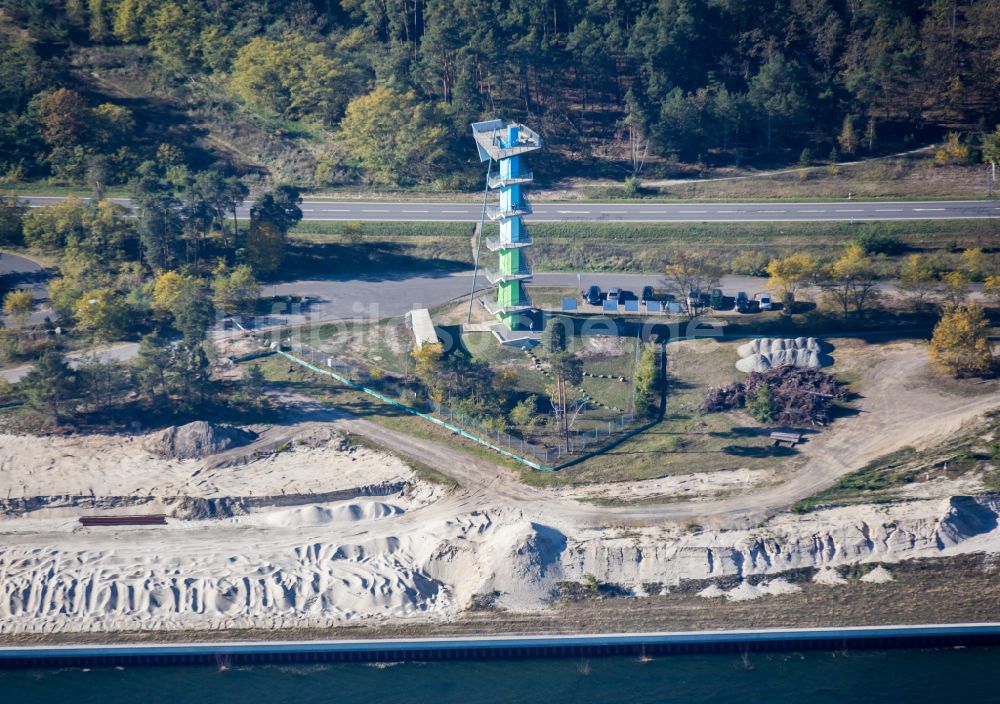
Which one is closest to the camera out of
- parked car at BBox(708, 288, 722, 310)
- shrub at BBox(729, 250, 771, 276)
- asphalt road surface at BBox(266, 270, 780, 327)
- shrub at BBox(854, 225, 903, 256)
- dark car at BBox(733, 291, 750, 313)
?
dark car at BBox(733, 291, 750, 313)

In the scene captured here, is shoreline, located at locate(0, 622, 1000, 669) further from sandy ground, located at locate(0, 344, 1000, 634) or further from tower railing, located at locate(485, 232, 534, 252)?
tower railing, located at locate(485, 232, 534, 252)

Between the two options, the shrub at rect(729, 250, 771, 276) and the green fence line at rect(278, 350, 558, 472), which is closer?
the green fence line at rect(278, 350, 558, 472)

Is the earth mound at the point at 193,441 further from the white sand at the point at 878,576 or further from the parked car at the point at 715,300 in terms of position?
the white sand at the point at 878,576

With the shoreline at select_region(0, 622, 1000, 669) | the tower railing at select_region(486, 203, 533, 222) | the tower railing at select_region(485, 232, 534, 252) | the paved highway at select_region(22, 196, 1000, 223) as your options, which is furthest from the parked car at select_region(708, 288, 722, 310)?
the shoreline at select_region(0, 622, 1000, 669)

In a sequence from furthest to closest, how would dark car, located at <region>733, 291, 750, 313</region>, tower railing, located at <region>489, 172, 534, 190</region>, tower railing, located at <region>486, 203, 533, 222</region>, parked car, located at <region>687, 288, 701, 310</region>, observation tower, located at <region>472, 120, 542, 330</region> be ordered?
1. parked car, located at <region>687, 288, 701, 310</region>
2. dark car, located at <region>733, 291, 750, 313</region>
3. tower railing, located at <region>486, 203, 533, 222</region>
4. tower railing, located at <region>489, 172, 534, 190</region>
5. observation tower, located at <region>472, 120, 542, 330</region>

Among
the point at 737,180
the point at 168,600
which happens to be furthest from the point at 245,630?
the point at 737,180

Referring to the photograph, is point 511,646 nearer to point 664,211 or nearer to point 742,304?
point 742,304
